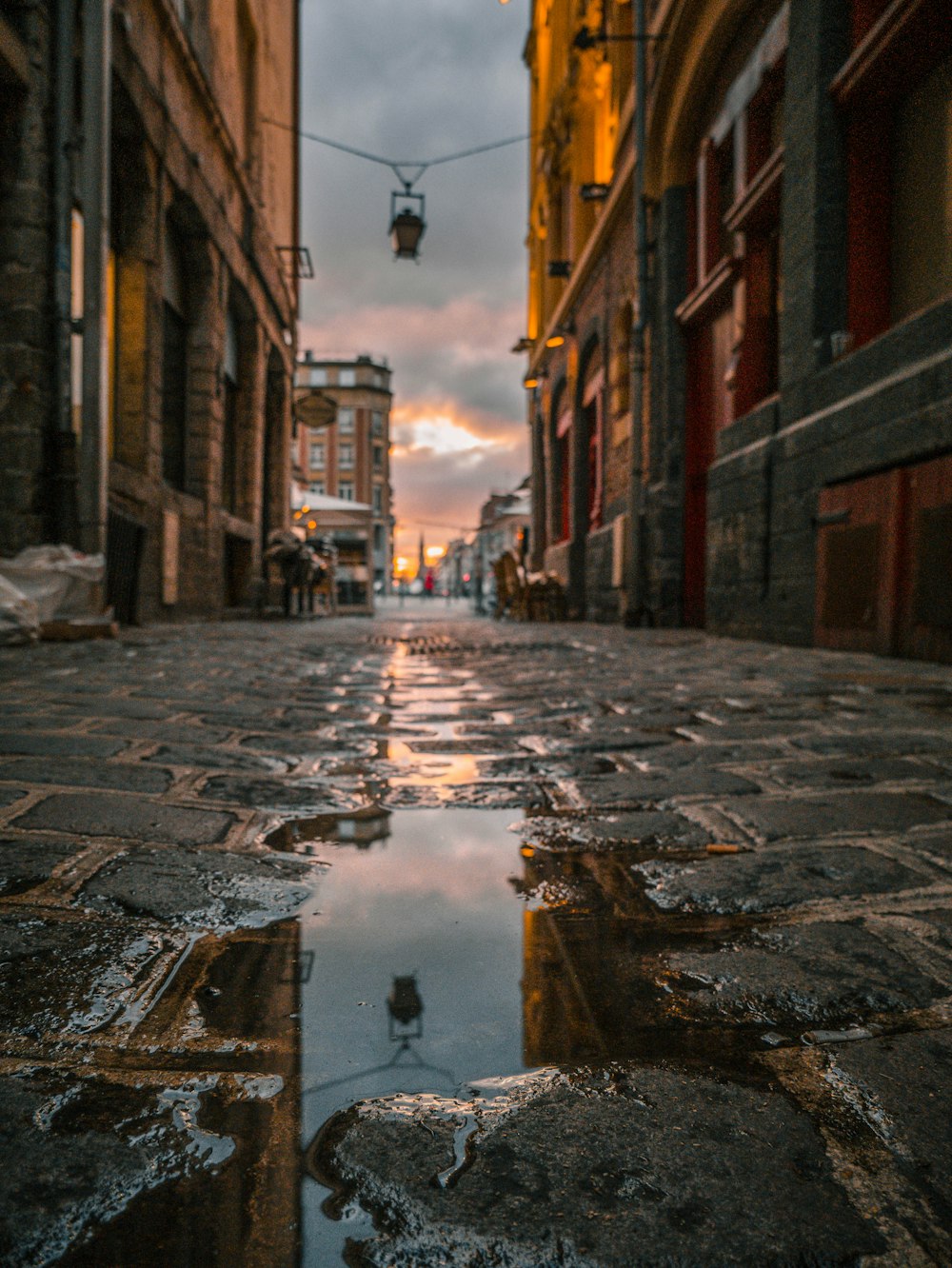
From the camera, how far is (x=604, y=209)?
13.6 metres

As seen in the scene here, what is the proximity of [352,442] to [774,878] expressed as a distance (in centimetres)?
5667

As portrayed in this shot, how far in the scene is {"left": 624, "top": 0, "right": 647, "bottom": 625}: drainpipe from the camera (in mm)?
11039

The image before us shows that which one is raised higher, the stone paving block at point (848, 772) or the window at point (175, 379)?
the window at point (175, 379)

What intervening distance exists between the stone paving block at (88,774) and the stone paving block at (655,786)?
1.06 meters

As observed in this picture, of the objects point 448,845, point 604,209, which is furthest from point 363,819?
point 604,209

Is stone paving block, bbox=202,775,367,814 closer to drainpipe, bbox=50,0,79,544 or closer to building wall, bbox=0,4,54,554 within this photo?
building wall, bbox=0,4,54,554

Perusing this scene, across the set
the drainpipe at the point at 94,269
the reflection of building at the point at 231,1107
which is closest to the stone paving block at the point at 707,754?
the reflection of building at the point at 231,1107

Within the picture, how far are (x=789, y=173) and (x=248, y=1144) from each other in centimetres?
794

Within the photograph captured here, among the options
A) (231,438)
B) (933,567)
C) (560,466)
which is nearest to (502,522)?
(560,466)

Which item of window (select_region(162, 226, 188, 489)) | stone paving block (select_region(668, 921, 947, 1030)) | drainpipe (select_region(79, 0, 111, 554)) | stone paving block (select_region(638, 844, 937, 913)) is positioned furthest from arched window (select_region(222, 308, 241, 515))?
stone paving block (select_region(668, 921, 947, 1030))

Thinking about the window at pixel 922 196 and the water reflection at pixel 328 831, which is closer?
the water reflection at pixel 328 831

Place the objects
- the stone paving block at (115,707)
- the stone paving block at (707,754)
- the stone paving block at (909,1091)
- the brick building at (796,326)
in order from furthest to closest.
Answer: the brick building at (796,326) → the stone paving block at (115,707) → the stone paving block at (707,754) → the stone paving block at (909,1091)

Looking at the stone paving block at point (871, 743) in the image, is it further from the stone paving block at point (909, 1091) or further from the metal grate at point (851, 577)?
the metal grate at point (851, 577)

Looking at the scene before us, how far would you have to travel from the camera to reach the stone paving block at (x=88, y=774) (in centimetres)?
197
